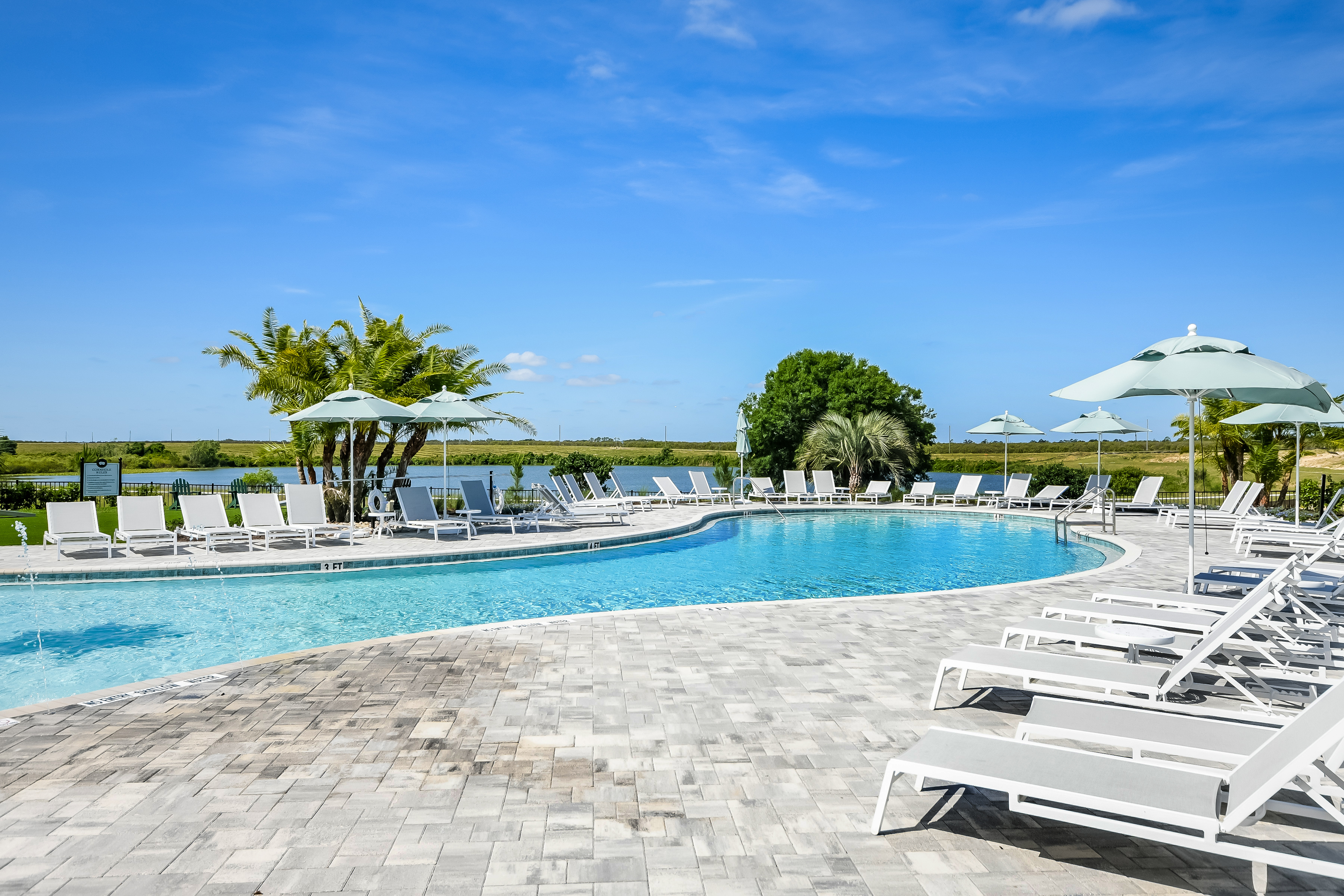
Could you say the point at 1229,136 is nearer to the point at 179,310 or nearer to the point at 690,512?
the point at 690,512

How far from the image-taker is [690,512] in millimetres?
19438

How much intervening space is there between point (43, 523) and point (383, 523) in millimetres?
6804

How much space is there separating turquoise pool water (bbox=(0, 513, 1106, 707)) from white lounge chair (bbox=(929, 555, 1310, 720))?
471 cm

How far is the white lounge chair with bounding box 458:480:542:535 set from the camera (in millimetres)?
14312

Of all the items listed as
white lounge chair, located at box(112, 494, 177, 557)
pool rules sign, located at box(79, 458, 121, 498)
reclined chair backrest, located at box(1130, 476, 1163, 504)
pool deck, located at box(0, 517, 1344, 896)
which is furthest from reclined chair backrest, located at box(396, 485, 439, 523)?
reclined chair backrest, located at box(1130, 476, 1163, 504)

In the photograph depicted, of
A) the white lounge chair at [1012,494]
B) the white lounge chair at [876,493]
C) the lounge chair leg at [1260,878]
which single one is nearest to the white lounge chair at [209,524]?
the lounge chair leg at [1260,878]

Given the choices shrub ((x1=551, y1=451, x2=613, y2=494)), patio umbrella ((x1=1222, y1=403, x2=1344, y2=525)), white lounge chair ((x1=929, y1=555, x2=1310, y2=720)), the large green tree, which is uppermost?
the large green tree

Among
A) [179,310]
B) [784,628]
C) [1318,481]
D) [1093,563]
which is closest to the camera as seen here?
[784,628]

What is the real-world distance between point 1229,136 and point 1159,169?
1443mm

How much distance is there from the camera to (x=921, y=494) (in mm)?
22156

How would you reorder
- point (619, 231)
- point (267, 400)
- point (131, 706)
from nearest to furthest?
point (131, 706), point (267, 400), point (619, 231)

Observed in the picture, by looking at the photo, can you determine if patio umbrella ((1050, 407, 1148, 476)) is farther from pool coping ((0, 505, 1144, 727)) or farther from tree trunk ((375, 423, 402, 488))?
tree trunk ((375, 423, 402, 488))

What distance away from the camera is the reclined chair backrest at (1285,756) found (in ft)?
7.01

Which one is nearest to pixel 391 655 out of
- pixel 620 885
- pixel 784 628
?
pixel 784 628
